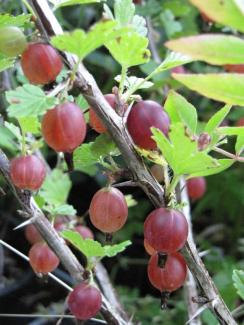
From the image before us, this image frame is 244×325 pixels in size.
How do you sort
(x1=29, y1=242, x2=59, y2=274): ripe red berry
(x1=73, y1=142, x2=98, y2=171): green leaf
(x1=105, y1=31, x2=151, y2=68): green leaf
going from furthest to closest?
(x1=29, y1=242, x2=59, y2=274): ripe red berry
(x1=73, y1=142, x2=98, y2=171): green leaf
(x1=105, y1=31, x2=151, y2=68): green leaf

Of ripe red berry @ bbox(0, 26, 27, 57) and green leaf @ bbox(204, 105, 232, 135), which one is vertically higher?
ripe red berry @ bbox(0, 26, 27, 57)

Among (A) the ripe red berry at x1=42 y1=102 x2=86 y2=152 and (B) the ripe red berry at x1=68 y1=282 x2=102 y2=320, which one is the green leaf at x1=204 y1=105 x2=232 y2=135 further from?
(B) the ripe red berry at x1=68 y1=282 x2=102 y2=320

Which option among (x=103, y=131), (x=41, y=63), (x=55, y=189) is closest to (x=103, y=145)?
(x=103, y=131)

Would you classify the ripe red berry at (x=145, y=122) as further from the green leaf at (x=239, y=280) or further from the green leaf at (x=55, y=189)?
the green leaf at (x=55, y=189)

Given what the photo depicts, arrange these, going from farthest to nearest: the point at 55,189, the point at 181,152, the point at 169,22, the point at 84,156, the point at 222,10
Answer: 1. the point at 169,22
2. the point at 55,189
3. the point at 84,156
4. the point at 181,152
5. the point at 222,10

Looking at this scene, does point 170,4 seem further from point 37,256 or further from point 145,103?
point 145,103

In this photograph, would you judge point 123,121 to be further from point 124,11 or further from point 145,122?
point 124,11

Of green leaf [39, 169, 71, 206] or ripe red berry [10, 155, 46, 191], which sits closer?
ripe red berry [10, 155, 46, 191]

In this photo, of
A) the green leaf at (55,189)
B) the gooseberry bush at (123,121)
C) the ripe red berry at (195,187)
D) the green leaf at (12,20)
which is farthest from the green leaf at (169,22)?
the green leaf at (12,20)

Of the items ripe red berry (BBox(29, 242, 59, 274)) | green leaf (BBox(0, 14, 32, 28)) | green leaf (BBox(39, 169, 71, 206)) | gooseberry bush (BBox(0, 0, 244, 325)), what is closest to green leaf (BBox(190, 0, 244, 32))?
gooseberry bush (BBox(0, 0, 244, 325))
